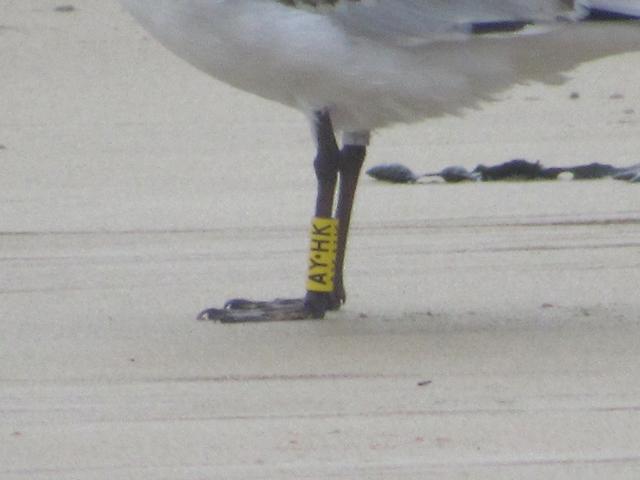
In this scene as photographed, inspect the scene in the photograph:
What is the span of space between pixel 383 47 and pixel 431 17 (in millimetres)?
189

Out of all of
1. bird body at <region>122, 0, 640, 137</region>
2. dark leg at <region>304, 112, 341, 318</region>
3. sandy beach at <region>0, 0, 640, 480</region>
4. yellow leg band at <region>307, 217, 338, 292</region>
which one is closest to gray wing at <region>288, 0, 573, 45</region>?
bird body at <region>122, 0, 640, 137</region>

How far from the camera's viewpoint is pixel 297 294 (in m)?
7.20

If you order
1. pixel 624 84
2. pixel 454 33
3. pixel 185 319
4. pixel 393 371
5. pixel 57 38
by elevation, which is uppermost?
pixel 454 33

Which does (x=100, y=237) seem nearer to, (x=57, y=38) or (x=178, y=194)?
(x=178, y=194)

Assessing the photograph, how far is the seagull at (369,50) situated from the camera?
→ 6395 mm

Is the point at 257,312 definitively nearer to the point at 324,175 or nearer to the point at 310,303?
the point at 310,303

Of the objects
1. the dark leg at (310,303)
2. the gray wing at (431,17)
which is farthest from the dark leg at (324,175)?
the gray wing at (431,17)

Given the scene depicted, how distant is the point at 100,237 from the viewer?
8.25 m

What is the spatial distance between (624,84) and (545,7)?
6267mm

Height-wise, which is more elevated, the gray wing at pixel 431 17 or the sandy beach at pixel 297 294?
the gray wing at pixel 431 17

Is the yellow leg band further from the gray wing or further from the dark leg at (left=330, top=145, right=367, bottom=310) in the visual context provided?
the gray wing

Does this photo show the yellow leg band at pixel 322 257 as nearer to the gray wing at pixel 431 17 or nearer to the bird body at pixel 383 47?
the bird body at pixel 383 47

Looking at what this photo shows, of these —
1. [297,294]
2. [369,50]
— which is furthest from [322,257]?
[369,50]

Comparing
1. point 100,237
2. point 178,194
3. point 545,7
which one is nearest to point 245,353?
point 545,7
